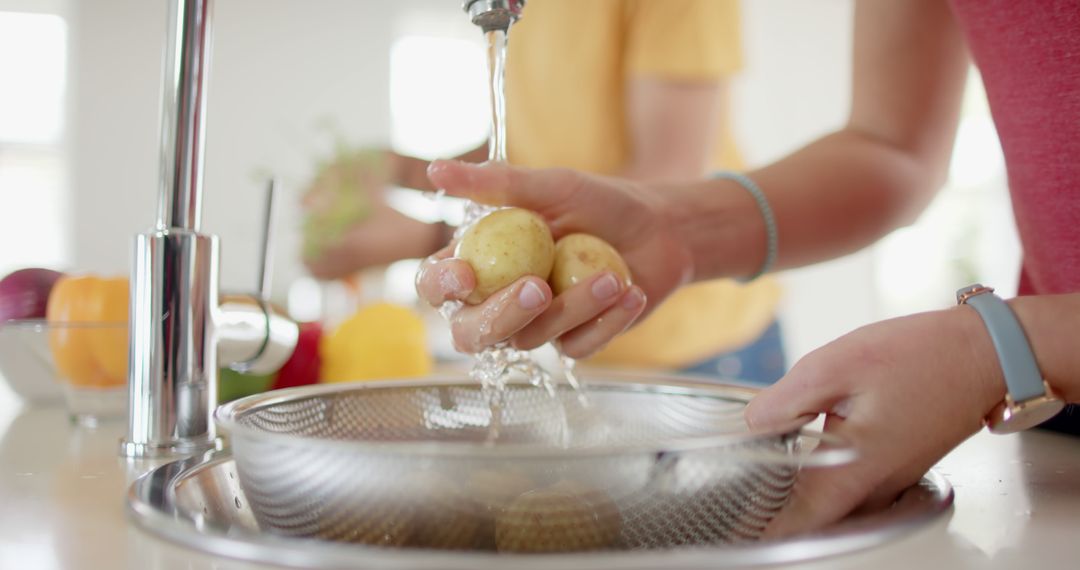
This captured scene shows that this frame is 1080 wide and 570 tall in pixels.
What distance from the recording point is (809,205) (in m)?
1.01

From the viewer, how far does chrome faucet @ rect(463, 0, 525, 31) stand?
625 mm

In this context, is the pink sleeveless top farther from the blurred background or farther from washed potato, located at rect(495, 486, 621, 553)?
the blurred background

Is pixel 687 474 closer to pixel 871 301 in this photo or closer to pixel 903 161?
pixel 903 161

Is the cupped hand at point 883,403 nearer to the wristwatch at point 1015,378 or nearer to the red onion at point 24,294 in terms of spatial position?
the wristwatch at point 1015,378

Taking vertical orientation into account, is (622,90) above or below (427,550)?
above

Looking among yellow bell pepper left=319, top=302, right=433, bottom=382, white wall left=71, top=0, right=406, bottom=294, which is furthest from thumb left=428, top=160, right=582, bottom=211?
white wall left=71, top=0, right=406, bottom=294

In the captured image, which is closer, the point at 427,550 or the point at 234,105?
the point at 427,550

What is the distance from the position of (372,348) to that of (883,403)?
0.81 m

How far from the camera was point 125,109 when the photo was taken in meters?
5.40

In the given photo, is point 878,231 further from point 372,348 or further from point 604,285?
point 372,348

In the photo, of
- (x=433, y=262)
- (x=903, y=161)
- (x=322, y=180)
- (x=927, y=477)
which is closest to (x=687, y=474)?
(x=927, y=477)

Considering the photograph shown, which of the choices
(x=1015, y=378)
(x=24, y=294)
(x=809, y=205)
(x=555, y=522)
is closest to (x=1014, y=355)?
(x=1015, y=378)

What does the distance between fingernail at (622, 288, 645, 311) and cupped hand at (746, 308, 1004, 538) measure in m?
0.24

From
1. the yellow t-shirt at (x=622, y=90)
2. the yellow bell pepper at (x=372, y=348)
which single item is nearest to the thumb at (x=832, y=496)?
the yellow bell pepper at (x=372, y=348)
